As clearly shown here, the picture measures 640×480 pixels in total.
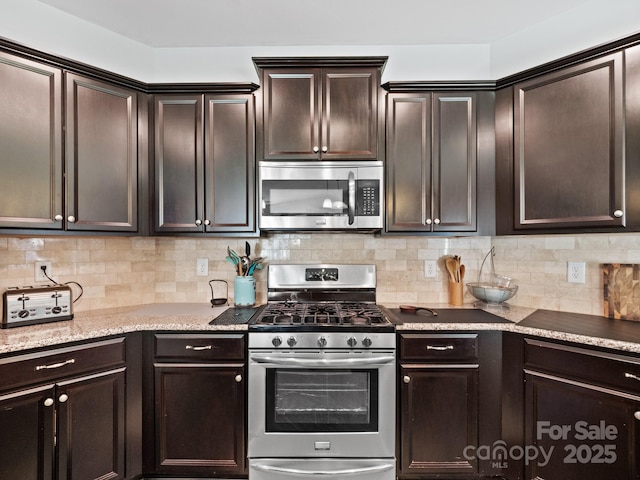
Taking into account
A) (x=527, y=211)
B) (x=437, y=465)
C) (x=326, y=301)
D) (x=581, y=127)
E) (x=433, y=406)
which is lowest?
(x=437, y=465)

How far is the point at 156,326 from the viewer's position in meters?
1.69

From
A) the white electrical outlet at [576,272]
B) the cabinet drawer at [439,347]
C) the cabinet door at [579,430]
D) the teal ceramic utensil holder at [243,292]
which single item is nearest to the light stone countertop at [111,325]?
the teal ceramic utensil holder at [243,292]

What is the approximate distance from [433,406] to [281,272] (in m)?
1.26

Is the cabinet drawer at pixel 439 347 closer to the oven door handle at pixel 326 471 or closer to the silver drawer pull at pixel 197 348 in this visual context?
the oven door handle at pixel 326 471

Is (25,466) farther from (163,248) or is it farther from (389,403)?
(389,403)

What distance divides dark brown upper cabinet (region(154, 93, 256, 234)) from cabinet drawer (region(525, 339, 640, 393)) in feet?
5.72

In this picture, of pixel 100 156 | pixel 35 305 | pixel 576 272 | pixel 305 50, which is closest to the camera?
pixel 35 305

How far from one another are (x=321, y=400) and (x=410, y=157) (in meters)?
1.57

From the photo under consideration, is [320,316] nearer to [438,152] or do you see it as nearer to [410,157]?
[410,157]

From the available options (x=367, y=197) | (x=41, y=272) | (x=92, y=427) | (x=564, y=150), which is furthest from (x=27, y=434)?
(x=564, y=150)

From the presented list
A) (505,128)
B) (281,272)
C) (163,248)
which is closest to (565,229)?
(505,128)

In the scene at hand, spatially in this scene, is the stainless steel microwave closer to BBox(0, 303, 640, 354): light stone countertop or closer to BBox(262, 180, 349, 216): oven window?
BBox(262, 180, 349, 216): oven window

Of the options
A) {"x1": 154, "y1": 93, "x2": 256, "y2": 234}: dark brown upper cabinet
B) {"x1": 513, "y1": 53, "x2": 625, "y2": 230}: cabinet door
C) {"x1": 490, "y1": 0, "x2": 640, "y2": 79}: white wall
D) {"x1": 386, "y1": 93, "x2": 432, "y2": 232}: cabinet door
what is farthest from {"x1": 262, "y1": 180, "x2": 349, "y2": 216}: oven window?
{"x1": 490, "y1": 0, "x2": 640, "y2": 79}: white wall

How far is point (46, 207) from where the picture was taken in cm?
163
